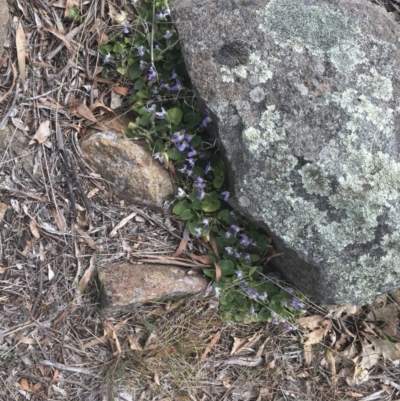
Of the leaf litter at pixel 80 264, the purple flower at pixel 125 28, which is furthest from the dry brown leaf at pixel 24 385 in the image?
the purple flower at pixel 125 28

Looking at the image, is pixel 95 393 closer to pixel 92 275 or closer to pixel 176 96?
pixel 92 275

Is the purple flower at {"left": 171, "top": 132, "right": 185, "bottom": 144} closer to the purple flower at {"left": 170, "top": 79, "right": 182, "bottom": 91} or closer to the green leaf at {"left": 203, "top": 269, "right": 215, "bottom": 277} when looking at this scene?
the purple flower at {"left": 170, "top": 79, "right": 182, "bottom": 91}

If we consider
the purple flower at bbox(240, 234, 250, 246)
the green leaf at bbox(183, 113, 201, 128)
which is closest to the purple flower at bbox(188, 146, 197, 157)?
the green leaf at bbox(183, 113, 201, 128)

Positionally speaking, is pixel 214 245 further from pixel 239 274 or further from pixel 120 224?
pixel 120 224

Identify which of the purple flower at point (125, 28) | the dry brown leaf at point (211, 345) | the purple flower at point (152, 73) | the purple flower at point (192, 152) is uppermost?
the purple flower at point (125, 28)

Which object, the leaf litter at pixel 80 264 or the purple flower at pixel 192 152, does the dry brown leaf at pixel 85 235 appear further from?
the purple flower at pixel 192 152
